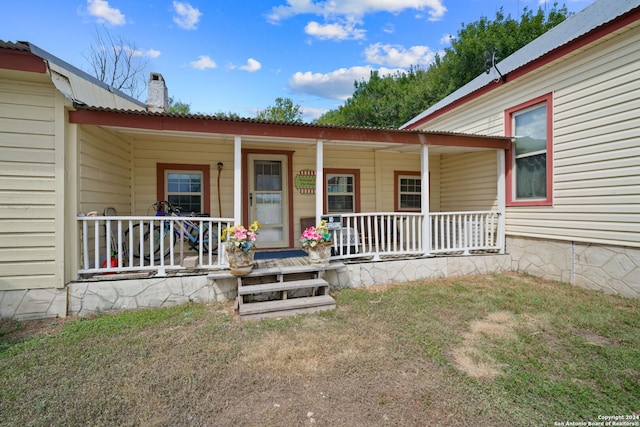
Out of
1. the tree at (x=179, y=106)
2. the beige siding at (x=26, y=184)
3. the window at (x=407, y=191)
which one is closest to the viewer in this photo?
the beige siding at (x=26, y=184)

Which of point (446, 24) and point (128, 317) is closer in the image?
point (128, 317)

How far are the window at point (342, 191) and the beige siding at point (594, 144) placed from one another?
3.42 m

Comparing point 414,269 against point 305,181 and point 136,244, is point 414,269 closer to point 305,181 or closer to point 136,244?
point 305,181

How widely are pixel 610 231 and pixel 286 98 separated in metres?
25.7

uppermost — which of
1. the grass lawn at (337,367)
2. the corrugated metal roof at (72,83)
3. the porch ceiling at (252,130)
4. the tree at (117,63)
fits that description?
the tree at (117,63)

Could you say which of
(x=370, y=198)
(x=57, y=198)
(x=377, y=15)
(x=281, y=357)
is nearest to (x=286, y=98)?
(x=377, y=15)

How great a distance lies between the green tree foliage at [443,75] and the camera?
15742 mm

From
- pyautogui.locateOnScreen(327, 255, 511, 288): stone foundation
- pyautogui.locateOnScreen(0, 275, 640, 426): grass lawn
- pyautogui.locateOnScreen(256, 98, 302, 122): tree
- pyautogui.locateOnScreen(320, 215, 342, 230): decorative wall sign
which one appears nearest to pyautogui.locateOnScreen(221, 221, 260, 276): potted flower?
pyautogui.locateOnScreen(0, 275, 640, 426): grass lawn

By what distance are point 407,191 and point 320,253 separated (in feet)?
13.0

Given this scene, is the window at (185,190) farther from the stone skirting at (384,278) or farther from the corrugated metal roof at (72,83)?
the stone skirting at (384,278)

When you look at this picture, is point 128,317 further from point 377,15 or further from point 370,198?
point 377,15

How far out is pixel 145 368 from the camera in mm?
2576

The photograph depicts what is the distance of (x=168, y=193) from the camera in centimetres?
586

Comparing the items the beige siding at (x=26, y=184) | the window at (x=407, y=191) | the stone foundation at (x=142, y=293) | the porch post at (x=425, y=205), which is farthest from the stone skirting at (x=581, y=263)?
the beige siding at (x=26, y=184)
